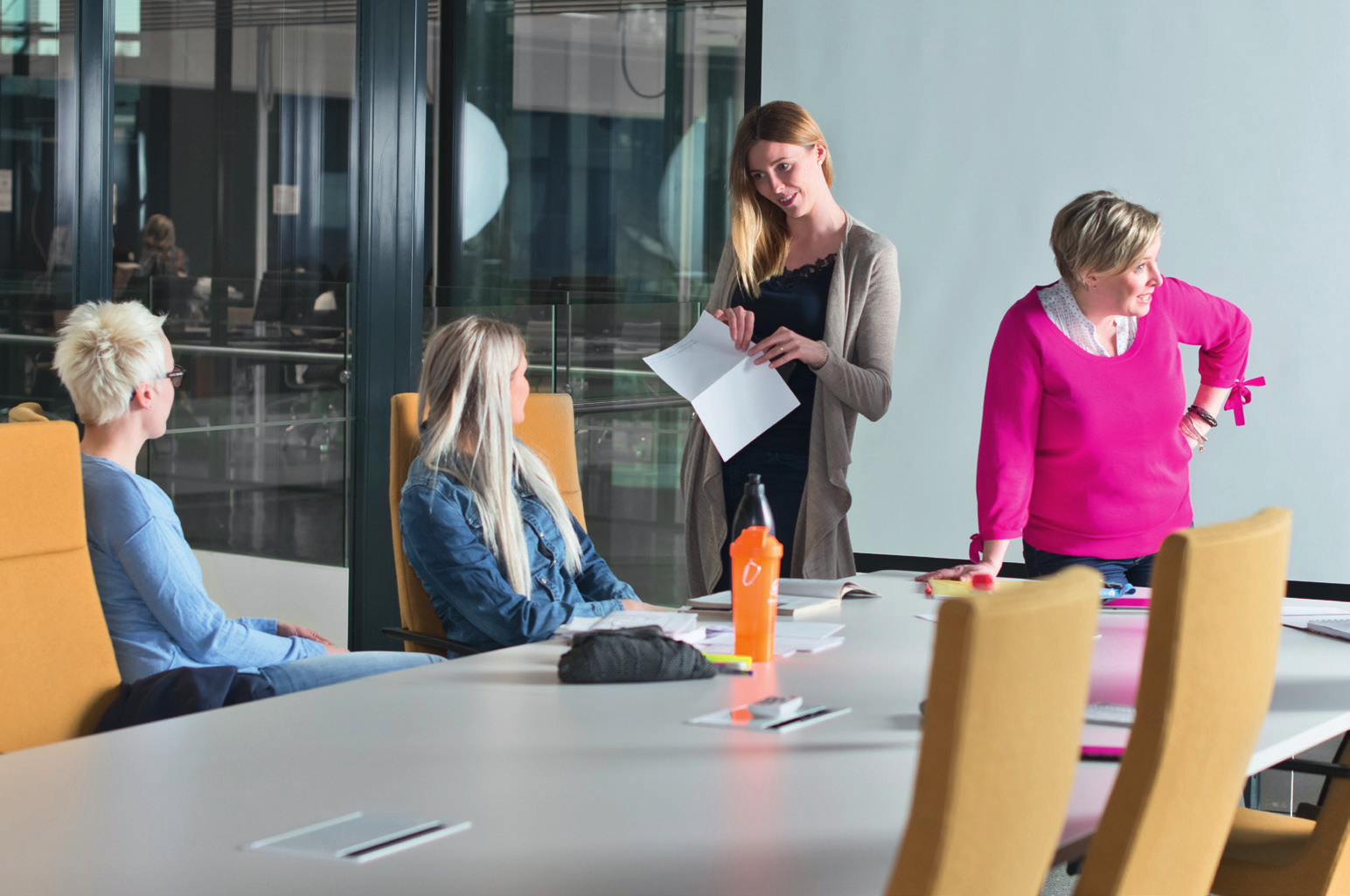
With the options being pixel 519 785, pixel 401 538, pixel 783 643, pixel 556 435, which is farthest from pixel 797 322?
pixel 519 785

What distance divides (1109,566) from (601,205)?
397 cm

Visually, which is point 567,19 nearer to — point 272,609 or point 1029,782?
point 272,609

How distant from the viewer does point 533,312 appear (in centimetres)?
462

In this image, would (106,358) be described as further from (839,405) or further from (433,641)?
(839,405)

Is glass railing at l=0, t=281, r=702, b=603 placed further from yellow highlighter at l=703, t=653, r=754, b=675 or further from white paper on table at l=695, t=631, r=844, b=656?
yellow highlighter at l=703, t=653, r=754, b=675

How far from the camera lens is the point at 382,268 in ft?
13.1

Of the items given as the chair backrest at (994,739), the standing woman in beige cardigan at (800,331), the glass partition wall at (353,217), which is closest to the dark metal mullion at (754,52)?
the glass partition wall at (353,217)

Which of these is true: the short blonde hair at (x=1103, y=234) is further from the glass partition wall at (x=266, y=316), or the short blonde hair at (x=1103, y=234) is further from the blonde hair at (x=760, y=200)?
the glass partition wall at (x=266, y=316)

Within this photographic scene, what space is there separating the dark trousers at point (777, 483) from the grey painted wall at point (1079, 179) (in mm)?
1190

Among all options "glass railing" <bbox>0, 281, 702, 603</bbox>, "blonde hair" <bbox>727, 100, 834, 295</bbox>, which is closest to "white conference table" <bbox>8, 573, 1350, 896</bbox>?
"blonde hair" <bbox>727, 100, 834, 295</bbox>

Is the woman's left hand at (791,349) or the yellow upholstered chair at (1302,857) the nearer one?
the yellow upholstered chair at (1302,857)

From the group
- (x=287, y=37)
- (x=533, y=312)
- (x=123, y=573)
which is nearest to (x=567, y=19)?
(x=287, y=37)

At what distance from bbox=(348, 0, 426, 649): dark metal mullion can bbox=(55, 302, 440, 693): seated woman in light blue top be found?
4.45ft

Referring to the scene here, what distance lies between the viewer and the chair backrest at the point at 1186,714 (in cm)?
117
